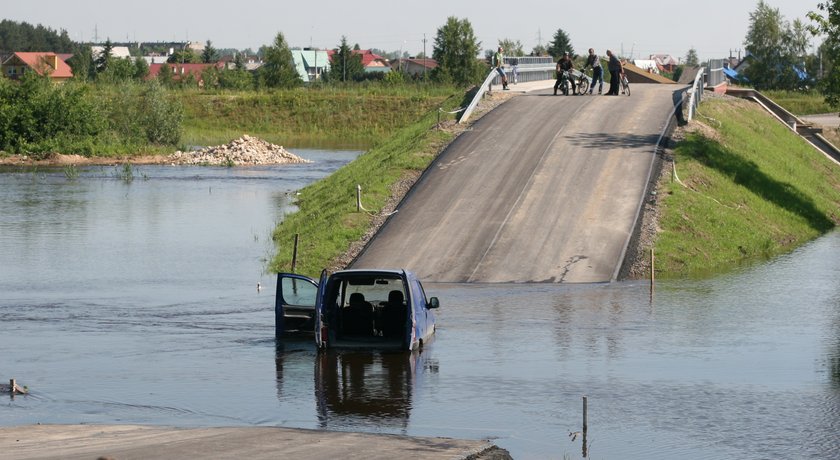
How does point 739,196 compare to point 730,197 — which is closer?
point 730,197

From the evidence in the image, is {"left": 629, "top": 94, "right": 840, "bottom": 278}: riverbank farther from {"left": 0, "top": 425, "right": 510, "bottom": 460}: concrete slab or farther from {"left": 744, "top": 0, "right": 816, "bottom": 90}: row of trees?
{"left": 744, "top": 0, "right": 816, "bottom": 90}: row of trees

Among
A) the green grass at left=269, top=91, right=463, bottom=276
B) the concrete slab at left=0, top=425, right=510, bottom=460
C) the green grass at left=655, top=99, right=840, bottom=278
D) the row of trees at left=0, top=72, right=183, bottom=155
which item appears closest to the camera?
the concrete slab at left=0, top=425, right=510, bottom=460

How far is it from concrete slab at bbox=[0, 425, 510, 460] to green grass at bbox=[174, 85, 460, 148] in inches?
3568

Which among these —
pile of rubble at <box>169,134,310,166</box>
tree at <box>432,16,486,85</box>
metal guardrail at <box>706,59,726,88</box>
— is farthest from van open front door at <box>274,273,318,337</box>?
tree at <box>432,16,486,85</box>

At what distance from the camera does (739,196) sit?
4259cm

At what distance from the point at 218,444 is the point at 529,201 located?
24.3 metres

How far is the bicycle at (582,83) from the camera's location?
57.3 m

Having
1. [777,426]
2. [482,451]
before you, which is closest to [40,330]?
[482,451]

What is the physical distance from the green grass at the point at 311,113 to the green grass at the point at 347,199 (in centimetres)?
5433

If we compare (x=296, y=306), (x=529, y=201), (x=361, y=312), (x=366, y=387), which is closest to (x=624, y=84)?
(x=529, y=201)

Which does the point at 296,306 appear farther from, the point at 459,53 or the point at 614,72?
the point at 459,53

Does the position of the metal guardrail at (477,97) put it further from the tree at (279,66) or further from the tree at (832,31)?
the tree at (279,66)

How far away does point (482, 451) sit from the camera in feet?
52.1

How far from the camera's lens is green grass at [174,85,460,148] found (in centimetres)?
11062
